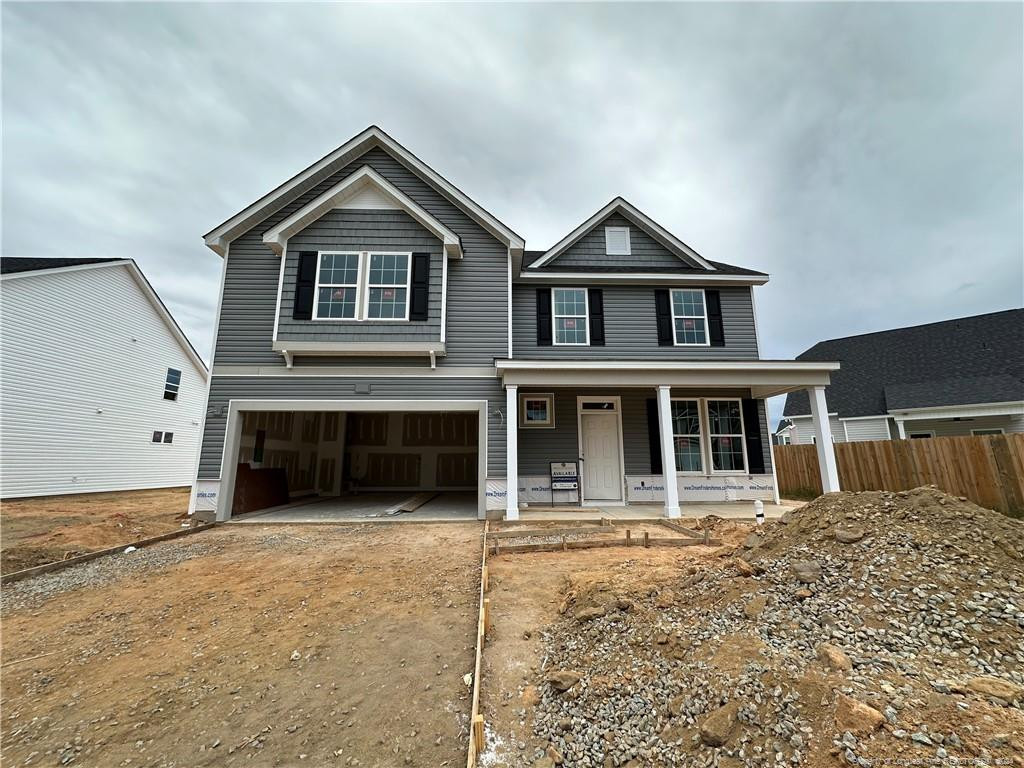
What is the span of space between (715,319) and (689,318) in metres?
0.71

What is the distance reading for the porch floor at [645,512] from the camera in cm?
830

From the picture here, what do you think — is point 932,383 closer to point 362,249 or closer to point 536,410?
point 536,410

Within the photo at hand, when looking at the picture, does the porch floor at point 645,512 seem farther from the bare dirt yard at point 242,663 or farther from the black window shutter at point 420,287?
the black window shutter at point 420,287

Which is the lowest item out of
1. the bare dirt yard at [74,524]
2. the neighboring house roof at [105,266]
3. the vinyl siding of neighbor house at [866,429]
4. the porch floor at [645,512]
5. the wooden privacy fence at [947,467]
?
the bare dirt yard at [74,524]

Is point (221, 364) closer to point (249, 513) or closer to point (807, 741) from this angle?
point (249, 513)

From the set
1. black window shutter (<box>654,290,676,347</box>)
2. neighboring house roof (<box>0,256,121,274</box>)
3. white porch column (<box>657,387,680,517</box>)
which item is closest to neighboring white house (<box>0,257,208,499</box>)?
neighboring house roof (<box>0,256,121,274</box>)

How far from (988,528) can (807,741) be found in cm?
315

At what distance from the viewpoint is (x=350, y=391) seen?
915 centimetres

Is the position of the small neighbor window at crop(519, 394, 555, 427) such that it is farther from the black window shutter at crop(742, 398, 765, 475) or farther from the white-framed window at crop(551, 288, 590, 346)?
the black window shutter at crop(742, 398, 765, 475)

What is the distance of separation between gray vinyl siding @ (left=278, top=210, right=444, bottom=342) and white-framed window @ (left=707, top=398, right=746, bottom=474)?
773 cm

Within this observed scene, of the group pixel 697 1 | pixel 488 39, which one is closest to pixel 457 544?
pixel 488 39

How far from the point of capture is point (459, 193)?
9.99 meters

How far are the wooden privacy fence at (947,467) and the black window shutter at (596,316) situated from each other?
732 cm

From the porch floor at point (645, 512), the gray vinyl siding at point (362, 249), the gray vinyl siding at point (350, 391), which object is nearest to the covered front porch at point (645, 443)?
the porch floor at point (645, 512)
